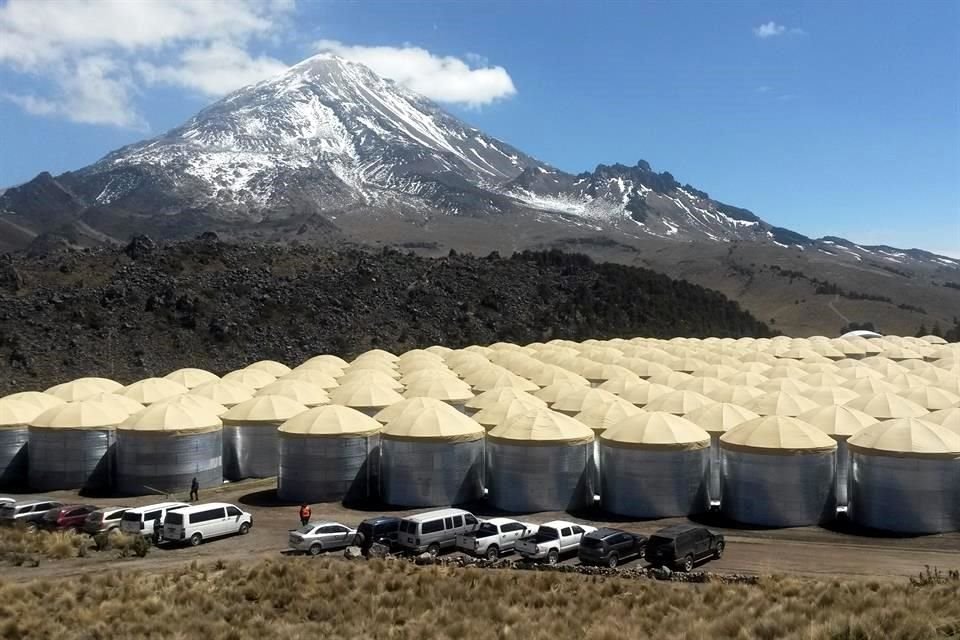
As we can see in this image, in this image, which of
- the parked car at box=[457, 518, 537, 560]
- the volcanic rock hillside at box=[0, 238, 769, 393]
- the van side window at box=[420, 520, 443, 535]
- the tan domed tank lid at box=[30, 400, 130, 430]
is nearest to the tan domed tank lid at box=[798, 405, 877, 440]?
the parked car at box=[457, 518, 537, 560]

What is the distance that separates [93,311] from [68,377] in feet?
36.4

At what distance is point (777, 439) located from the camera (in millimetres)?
30156

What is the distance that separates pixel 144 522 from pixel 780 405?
26498 mm

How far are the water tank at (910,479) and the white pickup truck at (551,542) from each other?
10.3 meters

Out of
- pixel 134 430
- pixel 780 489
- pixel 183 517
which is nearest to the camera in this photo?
pixel 183 517

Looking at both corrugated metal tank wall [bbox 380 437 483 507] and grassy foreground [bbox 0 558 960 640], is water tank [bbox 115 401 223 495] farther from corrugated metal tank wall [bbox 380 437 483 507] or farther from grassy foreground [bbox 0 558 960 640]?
grassy foreground [bbox 0 558 960 640]

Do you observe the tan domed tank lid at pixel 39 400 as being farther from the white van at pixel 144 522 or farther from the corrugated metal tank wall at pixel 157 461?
the white van at pixel 144 522

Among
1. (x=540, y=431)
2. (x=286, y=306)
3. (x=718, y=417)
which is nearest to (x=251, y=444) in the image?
(x=540, y=431)

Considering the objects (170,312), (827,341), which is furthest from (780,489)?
(170,312)

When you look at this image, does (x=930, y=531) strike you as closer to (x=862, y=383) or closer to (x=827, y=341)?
(x=862, y=383)

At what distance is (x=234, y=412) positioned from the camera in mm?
41281

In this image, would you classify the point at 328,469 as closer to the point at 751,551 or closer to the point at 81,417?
the point at 81,417

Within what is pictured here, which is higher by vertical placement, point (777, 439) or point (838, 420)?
point (838, 420)

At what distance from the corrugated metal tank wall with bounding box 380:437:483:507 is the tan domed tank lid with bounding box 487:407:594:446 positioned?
148 cm
